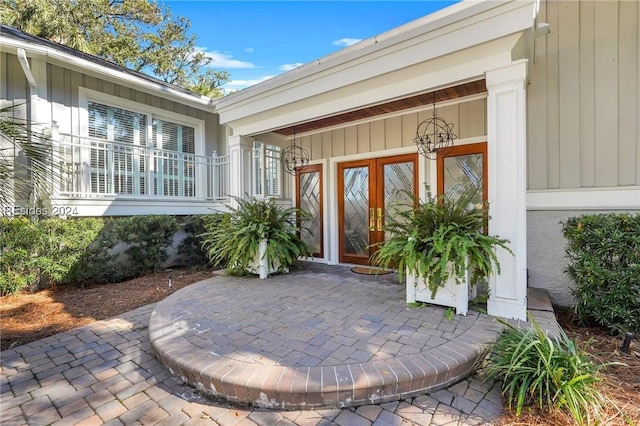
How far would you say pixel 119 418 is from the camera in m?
2.02

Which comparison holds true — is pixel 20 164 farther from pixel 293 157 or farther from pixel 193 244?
pixel 293 157

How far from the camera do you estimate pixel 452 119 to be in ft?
16.7

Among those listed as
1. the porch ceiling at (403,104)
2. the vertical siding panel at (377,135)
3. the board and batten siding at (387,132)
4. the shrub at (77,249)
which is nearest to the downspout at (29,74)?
the shrub at (77,249)

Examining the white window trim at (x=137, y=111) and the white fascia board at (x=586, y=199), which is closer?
the white fascia board at (x=586, y=199)

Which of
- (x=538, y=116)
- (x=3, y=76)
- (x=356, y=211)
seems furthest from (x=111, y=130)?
(x=538, y=116)

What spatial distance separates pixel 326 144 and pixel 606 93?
4.38 m

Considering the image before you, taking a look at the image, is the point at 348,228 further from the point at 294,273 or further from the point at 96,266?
the point at 96,266

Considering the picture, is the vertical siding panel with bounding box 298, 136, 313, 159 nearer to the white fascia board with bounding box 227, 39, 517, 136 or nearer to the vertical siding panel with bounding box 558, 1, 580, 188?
the white fascia board with bounding box 227, 39, 517, 136

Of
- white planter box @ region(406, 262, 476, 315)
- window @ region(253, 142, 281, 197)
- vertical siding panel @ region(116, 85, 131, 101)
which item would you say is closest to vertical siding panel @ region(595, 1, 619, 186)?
white planter box @ region(406, 262, 476, 315)

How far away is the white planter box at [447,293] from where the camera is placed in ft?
10.9

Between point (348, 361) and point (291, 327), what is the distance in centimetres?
85

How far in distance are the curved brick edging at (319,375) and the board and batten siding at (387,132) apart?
3.55 m

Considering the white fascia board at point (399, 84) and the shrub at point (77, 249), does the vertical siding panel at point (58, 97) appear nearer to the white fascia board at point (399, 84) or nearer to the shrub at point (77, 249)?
the shrub at point (77, 249)

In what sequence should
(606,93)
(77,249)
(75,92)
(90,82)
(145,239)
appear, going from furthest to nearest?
(90,82) → (75,92) → (145,239) → (77,249) → (606,93)
